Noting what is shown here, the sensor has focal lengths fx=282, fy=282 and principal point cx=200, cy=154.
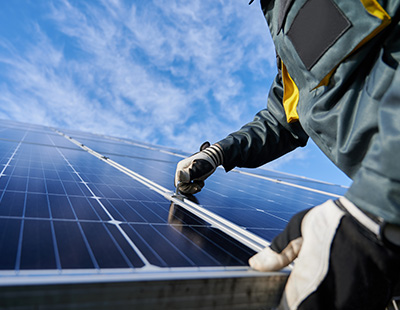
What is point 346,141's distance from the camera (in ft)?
5.24

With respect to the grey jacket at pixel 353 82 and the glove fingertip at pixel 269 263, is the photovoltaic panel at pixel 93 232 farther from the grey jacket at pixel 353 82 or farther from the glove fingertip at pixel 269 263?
the grey jacket at pixel 353 82

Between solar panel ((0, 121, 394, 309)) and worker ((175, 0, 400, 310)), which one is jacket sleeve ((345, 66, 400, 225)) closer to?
worker ((175, 0, 400, 310))

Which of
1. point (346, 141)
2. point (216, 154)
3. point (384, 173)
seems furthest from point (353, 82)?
point (216, 154)

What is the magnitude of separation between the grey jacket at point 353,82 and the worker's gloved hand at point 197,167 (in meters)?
0.96

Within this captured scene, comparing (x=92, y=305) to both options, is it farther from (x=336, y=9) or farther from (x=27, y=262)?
(x=336, y=9)

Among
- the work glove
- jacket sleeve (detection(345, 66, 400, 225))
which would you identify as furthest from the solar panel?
jacket sleeve (detection(345, 66, 400, 225))

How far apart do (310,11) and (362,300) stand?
1.61 meters

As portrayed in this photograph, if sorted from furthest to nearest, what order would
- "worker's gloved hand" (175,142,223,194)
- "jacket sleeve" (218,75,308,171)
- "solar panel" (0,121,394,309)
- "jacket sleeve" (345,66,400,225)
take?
"jacket sleeve" (218,75,308,171) → "worker's gloved hand" (175,142,223,194) → "jacket sleeve" (345,66,400,225) → "solar panel" (0,121,394,309)

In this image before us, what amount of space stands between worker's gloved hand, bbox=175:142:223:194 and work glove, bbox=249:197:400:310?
5.01 ft

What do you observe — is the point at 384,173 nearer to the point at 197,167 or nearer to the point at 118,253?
the point at 118,253

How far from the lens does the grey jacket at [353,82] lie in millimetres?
1087

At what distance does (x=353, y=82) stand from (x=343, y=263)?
1.05 m

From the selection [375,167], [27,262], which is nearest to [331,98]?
[375,167]

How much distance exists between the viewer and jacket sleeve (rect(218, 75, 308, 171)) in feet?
9.24
